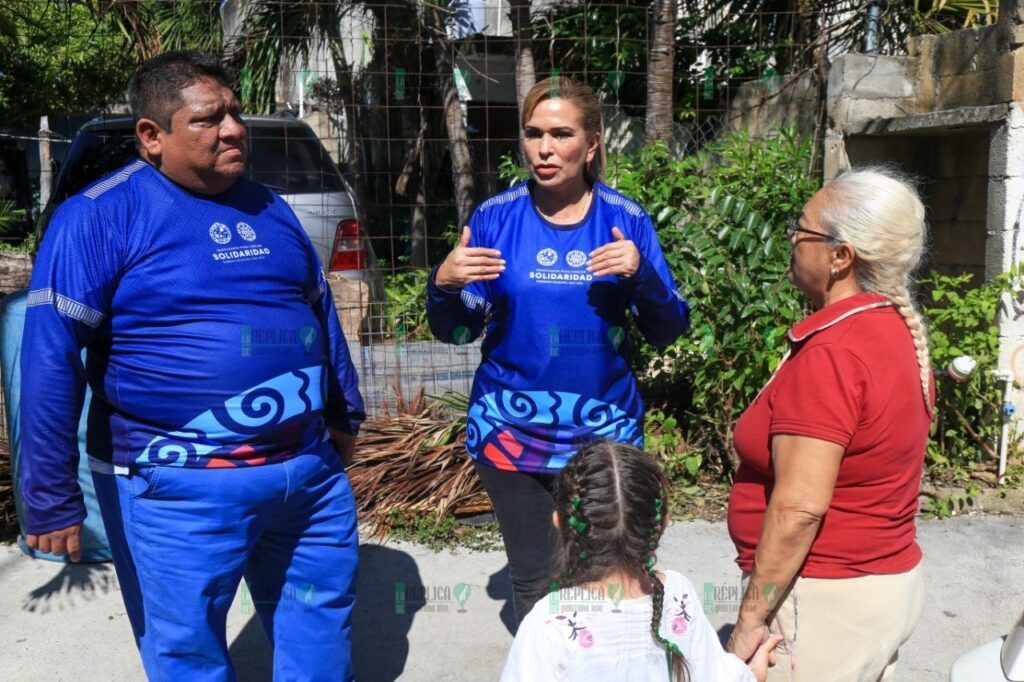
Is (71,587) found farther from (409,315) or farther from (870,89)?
(870,89)

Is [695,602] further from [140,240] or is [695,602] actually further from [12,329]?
[12,329]

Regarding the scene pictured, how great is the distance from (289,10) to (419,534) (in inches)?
226

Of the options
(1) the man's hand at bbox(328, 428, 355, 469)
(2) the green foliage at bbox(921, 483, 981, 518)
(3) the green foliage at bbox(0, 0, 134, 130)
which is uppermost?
(3) the green foliage at bbox(0, 0, 134, 130)

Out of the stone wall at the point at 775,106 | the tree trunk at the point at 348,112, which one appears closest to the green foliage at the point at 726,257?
the stone wall at the point at 775,106

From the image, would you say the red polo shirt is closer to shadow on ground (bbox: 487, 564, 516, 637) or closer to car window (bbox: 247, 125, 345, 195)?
shadow on ground (bbox: 487, 564, 516, 637)

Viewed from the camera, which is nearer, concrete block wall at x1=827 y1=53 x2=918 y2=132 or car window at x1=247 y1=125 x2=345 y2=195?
concrete block wall at x1=827 y1=53 x2=918 y2=132

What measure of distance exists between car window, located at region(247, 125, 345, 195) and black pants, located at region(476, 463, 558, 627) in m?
4.22

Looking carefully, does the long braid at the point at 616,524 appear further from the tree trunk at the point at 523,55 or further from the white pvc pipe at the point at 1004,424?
the tree trunk at the point at 523,55

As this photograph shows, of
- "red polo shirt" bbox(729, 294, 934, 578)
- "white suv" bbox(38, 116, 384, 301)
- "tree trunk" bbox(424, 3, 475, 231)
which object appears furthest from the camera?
"tree trunk" bbox(424, 3, 475, 231)

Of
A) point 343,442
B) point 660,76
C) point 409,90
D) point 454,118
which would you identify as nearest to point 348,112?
point 409,90

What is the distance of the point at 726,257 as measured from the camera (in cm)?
479

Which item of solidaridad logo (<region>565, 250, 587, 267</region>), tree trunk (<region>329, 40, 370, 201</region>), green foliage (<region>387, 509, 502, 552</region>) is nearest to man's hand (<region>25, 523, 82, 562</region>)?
solidaridad logo (<region>565, 250, 587, 267</region>)

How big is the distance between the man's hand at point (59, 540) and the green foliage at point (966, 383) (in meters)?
4.16

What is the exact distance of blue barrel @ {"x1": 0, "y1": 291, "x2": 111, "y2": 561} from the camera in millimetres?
4094
